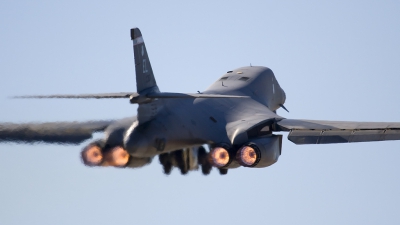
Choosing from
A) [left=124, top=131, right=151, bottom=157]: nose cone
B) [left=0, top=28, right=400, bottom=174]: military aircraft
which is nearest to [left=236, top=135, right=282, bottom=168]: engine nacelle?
[left=0, top=28, right=400, bottom=174]: military aircraft

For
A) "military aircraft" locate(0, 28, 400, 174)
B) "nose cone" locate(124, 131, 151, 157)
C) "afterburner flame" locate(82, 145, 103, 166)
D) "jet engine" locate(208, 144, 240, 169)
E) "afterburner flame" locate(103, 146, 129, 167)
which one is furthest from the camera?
"jet engine" locate(208, 144, 240, 169)

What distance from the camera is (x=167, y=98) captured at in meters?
40.2

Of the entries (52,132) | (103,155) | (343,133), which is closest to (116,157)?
(103,155)

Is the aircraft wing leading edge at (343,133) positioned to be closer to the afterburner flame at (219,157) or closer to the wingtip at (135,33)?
the afterburner flame at (219,157)

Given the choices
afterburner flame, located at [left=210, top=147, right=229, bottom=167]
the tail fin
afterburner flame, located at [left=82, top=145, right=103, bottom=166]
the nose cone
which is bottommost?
afterburner flame, located at [left=210, top=147, right=229, bottom=167]

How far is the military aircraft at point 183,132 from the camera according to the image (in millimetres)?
39375

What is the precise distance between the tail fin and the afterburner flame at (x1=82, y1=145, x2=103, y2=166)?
310cm

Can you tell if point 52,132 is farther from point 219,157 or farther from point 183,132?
point 219,157

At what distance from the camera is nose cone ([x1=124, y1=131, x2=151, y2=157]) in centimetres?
3903

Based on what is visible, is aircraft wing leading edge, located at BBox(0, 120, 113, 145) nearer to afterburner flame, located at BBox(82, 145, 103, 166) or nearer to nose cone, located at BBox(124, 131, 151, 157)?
afterburner flame, located at BBox(82, 145, 103, 166)

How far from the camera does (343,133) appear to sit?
4178cm

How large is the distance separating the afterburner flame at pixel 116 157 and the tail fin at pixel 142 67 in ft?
8.41

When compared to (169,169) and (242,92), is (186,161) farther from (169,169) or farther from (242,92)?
(242,92)

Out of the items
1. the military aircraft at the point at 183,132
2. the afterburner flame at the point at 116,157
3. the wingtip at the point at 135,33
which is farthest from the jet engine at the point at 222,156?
the wingtip at the point at 135,33
